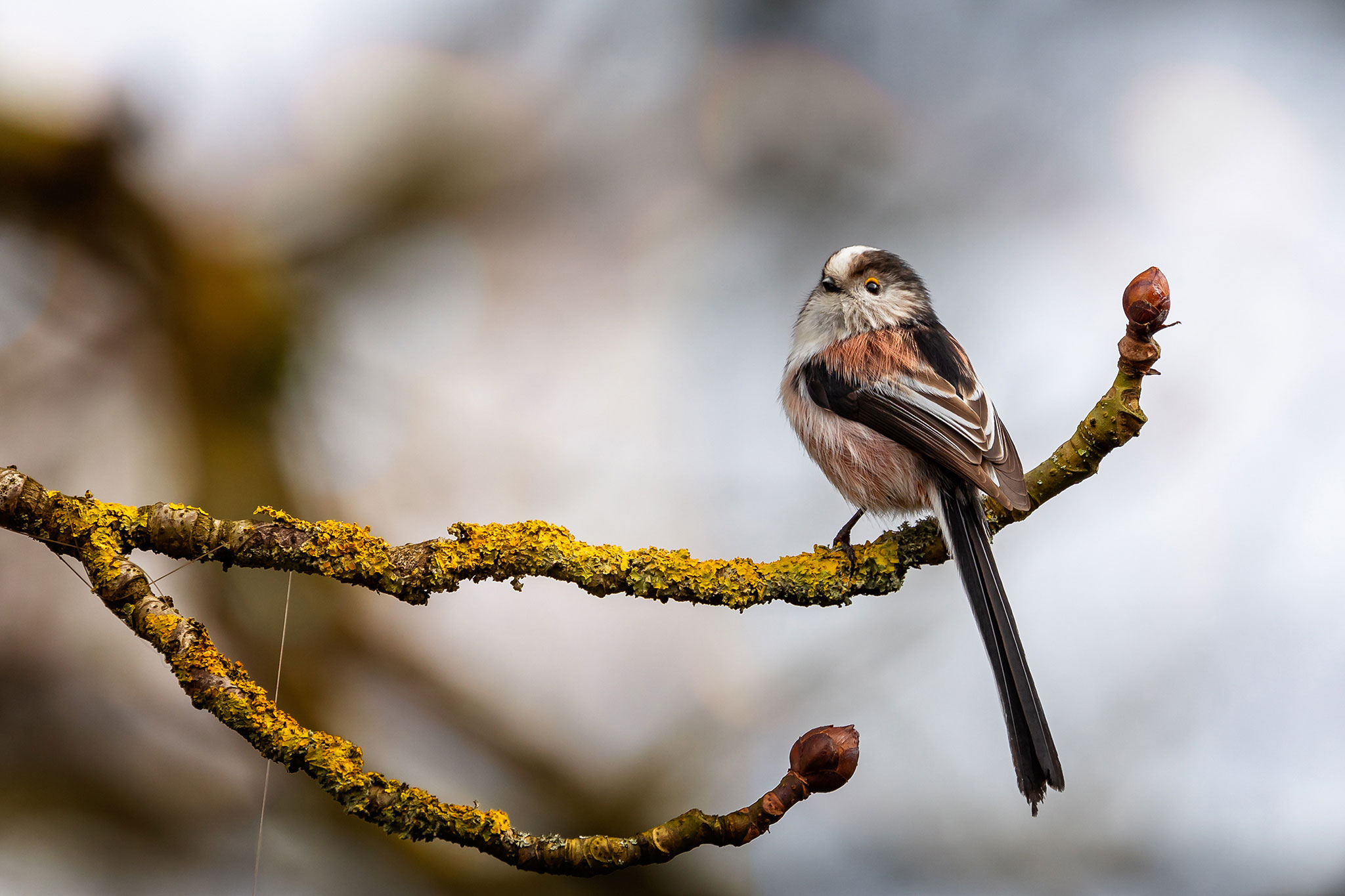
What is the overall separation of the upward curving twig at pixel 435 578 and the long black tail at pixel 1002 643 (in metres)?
0.19

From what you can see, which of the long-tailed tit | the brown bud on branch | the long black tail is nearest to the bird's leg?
the long-tailed tit

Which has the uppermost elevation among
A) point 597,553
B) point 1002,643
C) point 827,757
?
point 597,553

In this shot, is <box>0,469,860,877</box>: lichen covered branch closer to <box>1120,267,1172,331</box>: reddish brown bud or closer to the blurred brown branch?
the blurred brown branch

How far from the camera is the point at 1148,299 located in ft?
3.46

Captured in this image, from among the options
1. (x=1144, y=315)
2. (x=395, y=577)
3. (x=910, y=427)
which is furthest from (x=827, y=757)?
(x=910, y=427)

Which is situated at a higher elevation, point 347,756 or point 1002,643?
point 1002,643

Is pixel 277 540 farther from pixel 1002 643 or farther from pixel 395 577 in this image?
pixel 1002 643

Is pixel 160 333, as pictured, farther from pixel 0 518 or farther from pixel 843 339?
pixel 843 339

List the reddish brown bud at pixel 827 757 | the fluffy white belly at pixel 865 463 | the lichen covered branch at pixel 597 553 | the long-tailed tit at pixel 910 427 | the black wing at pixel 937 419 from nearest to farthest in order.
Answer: the reddish brown bud at pixel 827 757
the lichen covered branch at pixel 597 553
the long-tailed tit at pixel 910 427
the black wing at pixel 937 419
the fluffy white belly at pixel 865 463

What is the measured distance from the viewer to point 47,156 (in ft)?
5.15

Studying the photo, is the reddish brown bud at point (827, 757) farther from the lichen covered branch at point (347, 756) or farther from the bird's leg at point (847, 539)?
the bird's leg at point (847, 539)

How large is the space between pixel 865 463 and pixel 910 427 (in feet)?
0.34

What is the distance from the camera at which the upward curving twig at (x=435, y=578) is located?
0.85m

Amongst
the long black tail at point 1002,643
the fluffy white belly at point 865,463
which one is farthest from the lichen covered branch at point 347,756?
the fluffy white belly at point 865,463
